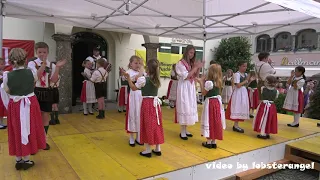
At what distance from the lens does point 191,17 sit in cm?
607

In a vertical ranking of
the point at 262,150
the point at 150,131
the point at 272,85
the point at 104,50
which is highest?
the point at 104,50

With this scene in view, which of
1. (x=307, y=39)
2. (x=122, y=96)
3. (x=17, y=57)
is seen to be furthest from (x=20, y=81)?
(x=307, y=39)

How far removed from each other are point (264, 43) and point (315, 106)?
1247cm

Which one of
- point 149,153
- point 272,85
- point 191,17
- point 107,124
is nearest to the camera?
point 149,153

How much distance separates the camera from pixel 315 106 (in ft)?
25.4

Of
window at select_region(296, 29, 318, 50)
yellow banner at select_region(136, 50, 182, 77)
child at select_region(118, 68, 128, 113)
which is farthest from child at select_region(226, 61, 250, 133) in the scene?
window at select_region(296, 29, 318, 50)

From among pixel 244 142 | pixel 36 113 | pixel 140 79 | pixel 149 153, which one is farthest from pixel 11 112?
pixel 244 142

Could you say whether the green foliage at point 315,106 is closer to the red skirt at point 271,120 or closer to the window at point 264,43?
the red skirt at point 271,120

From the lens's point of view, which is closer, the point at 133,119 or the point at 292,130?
the point at 133,119

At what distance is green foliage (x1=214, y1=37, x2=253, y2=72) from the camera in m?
14.7

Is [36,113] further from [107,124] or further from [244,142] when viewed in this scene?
[244,142]

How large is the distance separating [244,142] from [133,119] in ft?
6.70

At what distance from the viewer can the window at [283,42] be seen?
1773cm

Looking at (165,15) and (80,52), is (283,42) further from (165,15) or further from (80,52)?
(165,15)
